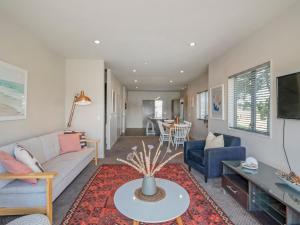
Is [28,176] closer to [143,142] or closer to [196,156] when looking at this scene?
[143,142]

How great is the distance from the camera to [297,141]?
2.21 metres

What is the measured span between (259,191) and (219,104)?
2.49 metres

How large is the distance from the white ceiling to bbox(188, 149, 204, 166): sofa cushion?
85.9 inches

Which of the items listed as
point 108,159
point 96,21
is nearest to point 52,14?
point 96,21

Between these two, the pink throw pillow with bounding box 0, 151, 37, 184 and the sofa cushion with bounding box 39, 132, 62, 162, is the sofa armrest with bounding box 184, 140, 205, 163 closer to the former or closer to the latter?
the sofa cushion with bounding box 39, 132, 62, 162

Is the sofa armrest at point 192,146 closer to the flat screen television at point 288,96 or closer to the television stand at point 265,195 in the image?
the television stand at point 265,195

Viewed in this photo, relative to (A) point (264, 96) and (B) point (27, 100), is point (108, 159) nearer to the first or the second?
(B) point (27, 100)

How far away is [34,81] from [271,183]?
4.01m

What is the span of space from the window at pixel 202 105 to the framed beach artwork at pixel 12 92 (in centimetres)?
560

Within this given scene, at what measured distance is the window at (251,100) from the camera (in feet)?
9.48

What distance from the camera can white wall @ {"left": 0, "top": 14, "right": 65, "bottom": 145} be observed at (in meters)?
2.57

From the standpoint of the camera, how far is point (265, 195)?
6.77 ft

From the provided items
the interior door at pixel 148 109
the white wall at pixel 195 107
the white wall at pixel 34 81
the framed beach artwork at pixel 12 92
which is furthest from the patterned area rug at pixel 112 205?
the interior door at pixel 148 109

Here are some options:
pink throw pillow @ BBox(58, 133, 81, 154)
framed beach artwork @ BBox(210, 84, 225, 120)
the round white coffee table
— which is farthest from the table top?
pink throw pillow @ BBox(58, 133, 81, 154)
